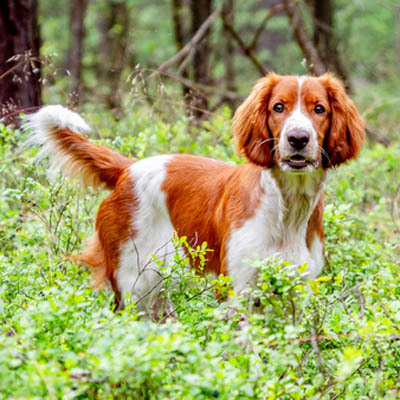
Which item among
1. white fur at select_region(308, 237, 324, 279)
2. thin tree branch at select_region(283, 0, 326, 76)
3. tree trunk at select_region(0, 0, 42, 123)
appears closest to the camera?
white fur at select_region(308, 237, 324, 279)

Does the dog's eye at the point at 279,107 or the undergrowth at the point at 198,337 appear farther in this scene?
the dog's eye at the point at 279,107

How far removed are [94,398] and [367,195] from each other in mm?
4411

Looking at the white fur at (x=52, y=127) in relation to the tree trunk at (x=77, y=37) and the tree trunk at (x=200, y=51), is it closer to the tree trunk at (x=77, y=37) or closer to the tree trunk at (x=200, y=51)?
the tree trunk at (x=200, y=51)

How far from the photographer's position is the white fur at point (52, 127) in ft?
13.9

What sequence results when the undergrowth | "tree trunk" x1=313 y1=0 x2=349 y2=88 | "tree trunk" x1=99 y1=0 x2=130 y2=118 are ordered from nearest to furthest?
the undergrowth, "tree trunk" x1=313 y1=0 x2=349 y2=88, "tree trunk" x1=99 y1=0 x2=130 y2=118

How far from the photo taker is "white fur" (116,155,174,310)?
14.1 ft

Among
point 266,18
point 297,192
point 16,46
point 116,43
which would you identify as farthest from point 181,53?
point 116,43

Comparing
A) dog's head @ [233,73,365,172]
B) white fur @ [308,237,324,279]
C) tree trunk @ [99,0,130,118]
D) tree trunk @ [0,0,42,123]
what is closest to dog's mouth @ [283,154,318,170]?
dog's head @ [233,73,365,172]

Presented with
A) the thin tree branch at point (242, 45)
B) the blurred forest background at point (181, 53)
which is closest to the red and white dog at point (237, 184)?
the blurred forest background at point (181, 53)

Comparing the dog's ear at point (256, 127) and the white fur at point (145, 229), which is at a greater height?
the dog's ear at point (256, 127)

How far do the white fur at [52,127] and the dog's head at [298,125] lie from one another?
1.17 metres

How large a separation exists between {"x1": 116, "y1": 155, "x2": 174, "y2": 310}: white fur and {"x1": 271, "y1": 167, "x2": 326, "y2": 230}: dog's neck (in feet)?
3.09

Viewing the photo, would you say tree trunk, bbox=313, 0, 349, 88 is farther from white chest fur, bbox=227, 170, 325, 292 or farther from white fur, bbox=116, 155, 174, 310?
white chest fur, bbox=227, 170, 325, 292

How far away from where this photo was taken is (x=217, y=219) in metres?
3.99
